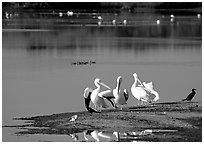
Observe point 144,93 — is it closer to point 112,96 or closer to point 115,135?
point 112,96

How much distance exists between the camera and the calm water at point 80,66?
10.5m

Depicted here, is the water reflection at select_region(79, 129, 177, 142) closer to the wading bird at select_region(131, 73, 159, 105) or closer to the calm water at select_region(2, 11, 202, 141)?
the calm water at select_region(2, 11, 202, 141)

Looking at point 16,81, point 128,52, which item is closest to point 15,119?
point 16,81

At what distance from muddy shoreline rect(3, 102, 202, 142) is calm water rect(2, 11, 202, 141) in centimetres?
42

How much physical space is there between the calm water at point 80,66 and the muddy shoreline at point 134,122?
416mm

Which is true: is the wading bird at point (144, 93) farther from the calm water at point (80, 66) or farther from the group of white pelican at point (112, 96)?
the calm water at point (80, 66)

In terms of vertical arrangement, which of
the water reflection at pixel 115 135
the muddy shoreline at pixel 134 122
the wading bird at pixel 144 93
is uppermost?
the wading bird at pixel 144 93

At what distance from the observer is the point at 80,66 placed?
49.0ft

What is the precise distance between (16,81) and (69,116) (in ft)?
11.4

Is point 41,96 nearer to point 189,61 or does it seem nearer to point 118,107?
point 118,107

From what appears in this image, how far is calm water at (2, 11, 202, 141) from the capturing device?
415 inches

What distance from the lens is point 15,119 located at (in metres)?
8.98

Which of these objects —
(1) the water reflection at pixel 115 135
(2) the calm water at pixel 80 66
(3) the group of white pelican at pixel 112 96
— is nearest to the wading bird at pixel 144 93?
(3) the group of white pelican at pixel 112 96

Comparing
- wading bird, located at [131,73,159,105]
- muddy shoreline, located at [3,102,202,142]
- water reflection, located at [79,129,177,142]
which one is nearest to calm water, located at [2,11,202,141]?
wading bird, located at [131,73,159,105]
